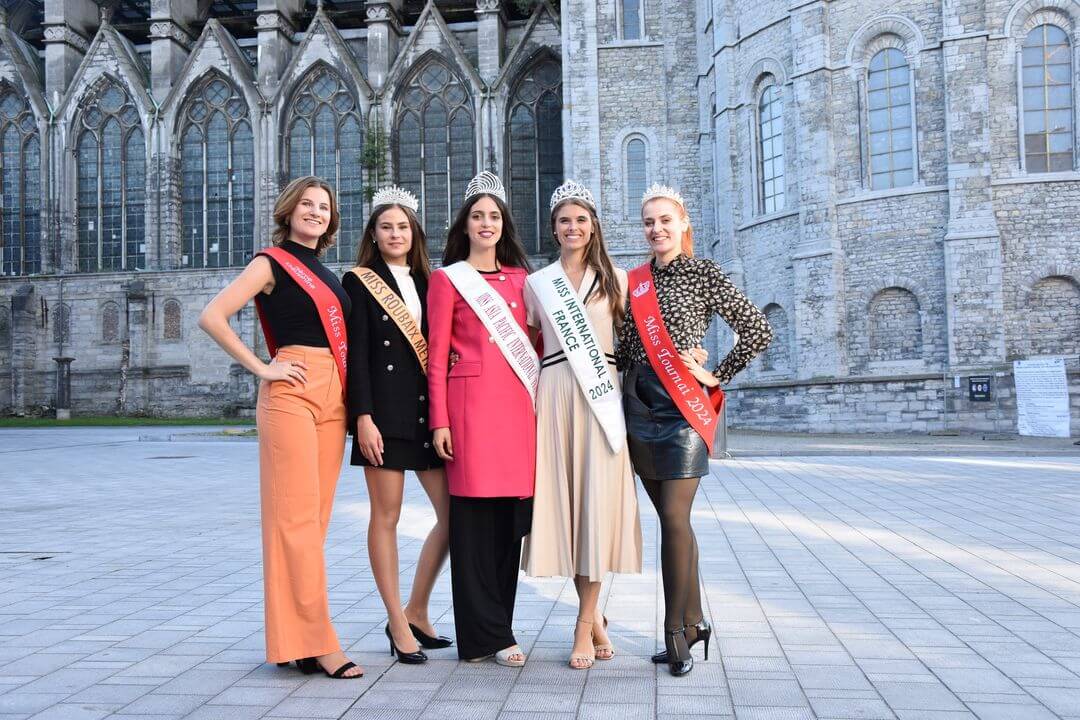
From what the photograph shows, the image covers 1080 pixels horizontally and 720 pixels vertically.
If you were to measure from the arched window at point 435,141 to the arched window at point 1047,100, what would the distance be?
1952cm

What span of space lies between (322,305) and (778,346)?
2251cm

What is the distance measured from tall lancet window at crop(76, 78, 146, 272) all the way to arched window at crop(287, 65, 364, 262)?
691cm

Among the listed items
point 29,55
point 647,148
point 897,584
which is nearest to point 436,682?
point 897,584

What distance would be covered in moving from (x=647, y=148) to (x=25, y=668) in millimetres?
27609

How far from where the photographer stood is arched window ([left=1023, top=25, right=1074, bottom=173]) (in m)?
22.7

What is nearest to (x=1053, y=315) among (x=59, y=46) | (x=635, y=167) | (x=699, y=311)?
(x=635, y=167)

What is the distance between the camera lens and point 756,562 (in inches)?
256

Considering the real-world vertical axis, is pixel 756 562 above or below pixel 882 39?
below

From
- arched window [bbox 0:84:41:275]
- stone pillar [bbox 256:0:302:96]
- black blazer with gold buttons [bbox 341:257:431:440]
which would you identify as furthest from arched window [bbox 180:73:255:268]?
black blazer with gold buttons [bbox 341:257:431:440]

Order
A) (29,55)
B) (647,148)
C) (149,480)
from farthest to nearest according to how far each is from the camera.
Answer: (29,55)
(647,148)
(149,480)

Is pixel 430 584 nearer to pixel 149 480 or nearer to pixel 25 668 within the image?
pixel 25 668

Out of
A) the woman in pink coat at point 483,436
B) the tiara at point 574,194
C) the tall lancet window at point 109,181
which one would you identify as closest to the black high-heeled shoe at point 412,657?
the woman in pink coat at point 483,436

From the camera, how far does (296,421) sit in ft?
12.9

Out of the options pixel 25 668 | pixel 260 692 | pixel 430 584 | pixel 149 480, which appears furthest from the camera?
pixel 149 480
